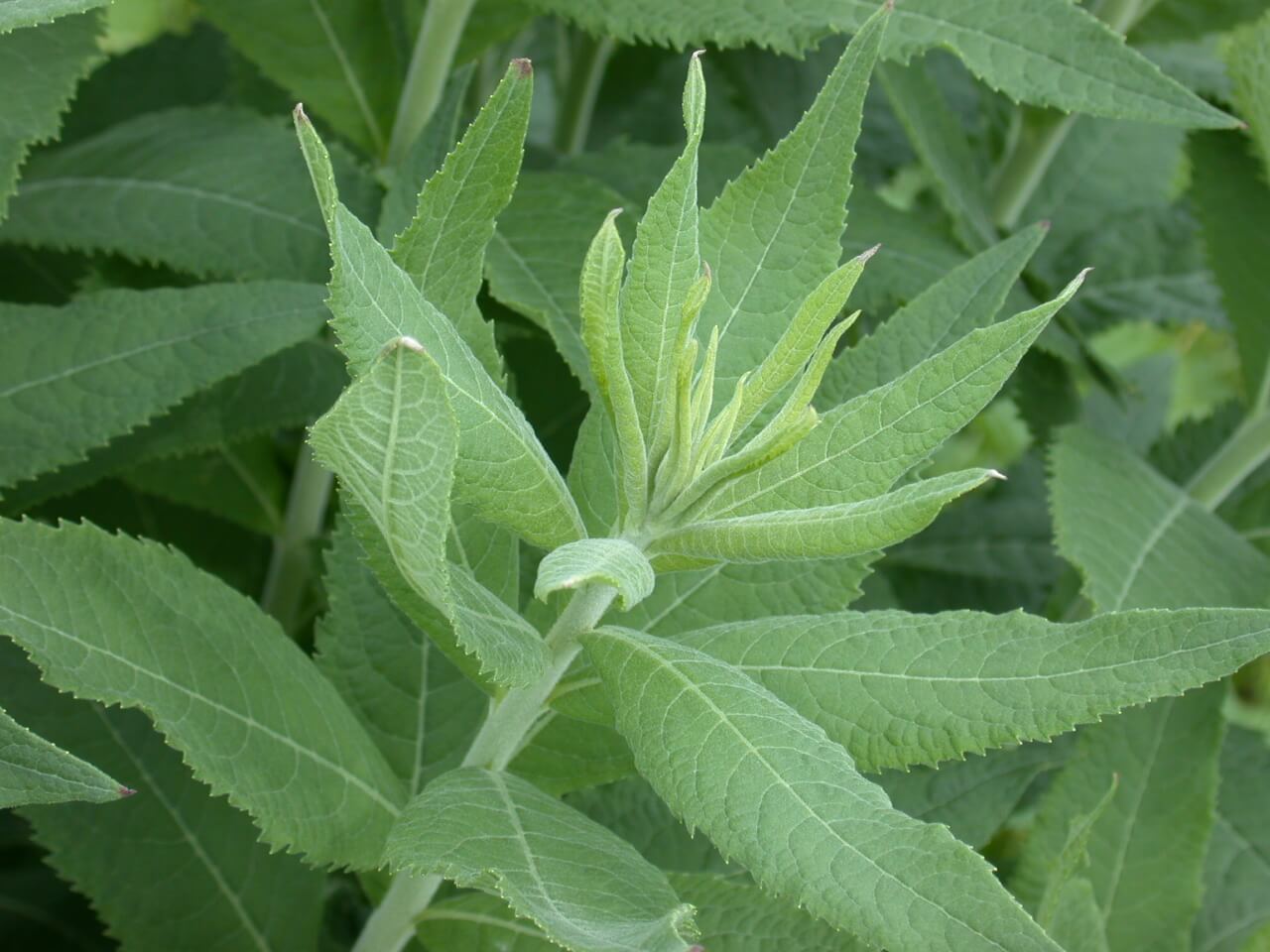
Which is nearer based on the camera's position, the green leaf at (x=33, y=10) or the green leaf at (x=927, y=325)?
the green leaf at (x=33, y=10)

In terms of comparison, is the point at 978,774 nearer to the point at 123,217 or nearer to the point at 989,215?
the point at 989,215

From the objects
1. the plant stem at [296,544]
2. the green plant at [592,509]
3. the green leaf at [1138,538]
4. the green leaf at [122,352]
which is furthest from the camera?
the plant stem at [296,544]

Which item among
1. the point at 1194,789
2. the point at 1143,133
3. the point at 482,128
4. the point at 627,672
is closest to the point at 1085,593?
the point at 1194,789

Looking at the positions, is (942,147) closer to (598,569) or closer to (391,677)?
(391,677)

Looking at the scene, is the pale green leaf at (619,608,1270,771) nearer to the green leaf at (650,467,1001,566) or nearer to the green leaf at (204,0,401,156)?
the green leaf at (650,467,1001,566)

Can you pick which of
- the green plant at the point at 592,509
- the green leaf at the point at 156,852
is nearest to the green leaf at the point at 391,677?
the green plant at the point at 592,509

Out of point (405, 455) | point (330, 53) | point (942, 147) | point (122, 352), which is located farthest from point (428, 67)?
point (405, 455)

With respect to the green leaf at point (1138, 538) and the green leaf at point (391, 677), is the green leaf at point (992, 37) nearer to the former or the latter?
the green leaf at point (1138, 538)
